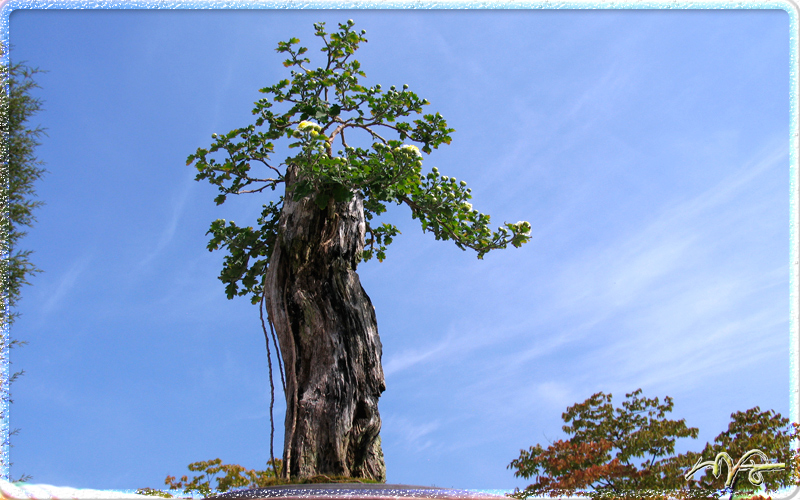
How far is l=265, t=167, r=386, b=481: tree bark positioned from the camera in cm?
334

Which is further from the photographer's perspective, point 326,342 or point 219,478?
point 219,478

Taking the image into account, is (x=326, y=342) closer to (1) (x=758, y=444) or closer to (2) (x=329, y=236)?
(2) (x=329, y=236)

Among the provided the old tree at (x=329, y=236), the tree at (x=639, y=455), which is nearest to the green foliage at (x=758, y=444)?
the tree at (x=639, y=455)

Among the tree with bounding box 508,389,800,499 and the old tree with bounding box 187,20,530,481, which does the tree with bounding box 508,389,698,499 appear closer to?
the tree with bounding box 508,389,800,499

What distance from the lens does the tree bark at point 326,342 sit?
3.34 m

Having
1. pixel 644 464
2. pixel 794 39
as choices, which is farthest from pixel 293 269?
pixel 644 464

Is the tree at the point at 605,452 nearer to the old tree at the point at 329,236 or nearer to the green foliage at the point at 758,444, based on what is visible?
the green foliage at the point at 758,444

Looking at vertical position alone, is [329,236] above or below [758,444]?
above

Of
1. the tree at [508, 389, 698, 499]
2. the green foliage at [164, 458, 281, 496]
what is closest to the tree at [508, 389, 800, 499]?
the tree at [508, 389, 698, 499]

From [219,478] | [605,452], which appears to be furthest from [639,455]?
[219,478]

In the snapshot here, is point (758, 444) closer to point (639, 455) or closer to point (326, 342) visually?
point (639, 455)

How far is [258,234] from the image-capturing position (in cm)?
452

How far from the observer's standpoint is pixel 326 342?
3580 millimetres

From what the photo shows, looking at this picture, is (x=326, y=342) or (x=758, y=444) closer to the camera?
(x=326, y=342)
